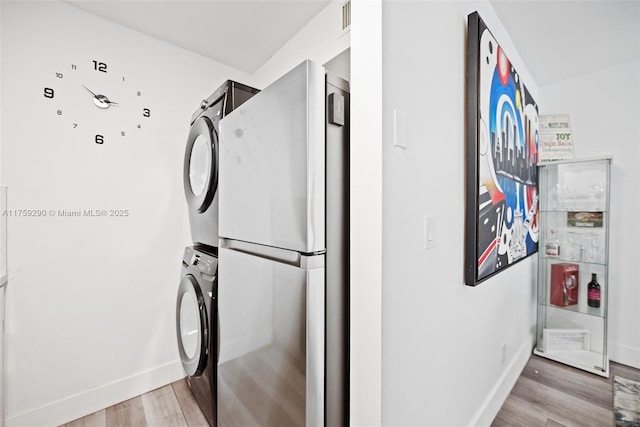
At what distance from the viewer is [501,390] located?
71.0 inches

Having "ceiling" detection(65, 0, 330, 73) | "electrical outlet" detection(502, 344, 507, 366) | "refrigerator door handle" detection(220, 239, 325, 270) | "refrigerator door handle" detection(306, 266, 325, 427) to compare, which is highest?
"ceiling" detection(65, 0, 330, 73)

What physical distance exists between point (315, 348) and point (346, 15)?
5.97 feet

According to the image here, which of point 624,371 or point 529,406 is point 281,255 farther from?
point 624,371

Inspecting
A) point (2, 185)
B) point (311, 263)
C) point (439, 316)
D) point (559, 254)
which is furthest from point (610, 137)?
point (2, 185)

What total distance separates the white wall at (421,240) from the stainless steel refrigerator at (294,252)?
0.19 m

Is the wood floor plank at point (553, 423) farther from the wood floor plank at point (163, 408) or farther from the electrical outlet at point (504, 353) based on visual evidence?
the wood floor plank at point (163, 408)

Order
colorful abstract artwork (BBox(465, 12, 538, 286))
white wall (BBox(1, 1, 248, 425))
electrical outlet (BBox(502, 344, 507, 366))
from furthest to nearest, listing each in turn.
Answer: electrical outlet (BBox(502, 344, 507, 366)) → white wall (BBox(1, 1, 248, 425)) → colorful abstract artwork (BBox(465, 12, 538, 286))

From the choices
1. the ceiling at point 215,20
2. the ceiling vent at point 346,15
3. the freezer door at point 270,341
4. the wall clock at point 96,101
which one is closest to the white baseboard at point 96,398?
the freezer door at point 270,341

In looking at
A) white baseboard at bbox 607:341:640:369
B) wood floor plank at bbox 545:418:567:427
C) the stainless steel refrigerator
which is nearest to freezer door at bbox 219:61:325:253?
the stainless steel refrigerator

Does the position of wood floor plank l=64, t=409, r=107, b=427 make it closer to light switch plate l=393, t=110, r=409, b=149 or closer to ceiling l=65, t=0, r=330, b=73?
light switch plate l=393, t=110, r=409, b=149

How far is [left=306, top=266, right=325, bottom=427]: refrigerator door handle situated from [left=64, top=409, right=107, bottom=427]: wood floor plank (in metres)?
1.64

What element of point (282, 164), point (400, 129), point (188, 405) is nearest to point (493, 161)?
point (400, 129)

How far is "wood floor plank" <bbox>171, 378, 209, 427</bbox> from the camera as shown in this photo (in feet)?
5.73

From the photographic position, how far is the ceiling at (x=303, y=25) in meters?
1.74
